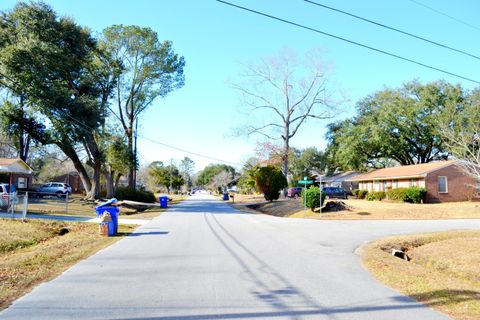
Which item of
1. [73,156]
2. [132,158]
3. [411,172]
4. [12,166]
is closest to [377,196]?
[411,172]

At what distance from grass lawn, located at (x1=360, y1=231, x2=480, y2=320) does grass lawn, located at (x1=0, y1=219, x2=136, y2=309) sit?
6.77 meters

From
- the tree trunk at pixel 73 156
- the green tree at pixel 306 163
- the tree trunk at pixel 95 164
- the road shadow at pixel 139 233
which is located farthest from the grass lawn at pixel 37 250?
the green tree at pixel 306 163

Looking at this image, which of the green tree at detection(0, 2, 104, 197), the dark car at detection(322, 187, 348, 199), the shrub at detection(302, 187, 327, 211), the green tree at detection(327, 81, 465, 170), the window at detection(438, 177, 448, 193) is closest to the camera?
the shrub at detection(302, 187, 327, 211)

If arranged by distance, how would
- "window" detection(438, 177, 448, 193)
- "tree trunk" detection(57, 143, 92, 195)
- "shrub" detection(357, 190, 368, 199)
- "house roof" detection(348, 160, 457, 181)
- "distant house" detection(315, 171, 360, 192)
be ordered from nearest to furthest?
"window" detection(438, 177, 448, 193), "house roof" detection(348, 160, 457, 181), "tree trunk" detection(57, 143, 92, 195), "shrub" detection(357, 190, 368, 199), "distant house" detection(315, 171, 360, 192)

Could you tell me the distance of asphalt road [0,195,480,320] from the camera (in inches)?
227

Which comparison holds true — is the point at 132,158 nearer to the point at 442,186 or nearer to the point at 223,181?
the point at 442,186

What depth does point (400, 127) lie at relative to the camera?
50.8 m

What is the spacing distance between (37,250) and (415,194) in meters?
31.5

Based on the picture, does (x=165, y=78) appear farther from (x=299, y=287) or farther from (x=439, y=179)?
(x=299, y=287)

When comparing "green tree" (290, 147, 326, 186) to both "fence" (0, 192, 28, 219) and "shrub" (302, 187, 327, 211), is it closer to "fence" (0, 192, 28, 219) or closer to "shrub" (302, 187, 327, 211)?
"shrub" (302, 187, 327, 211)

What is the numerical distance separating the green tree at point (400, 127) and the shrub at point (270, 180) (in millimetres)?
13687

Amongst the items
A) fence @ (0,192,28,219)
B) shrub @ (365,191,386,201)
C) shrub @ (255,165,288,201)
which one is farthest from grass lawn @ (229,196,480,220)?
fence @ (0,192,28,219)

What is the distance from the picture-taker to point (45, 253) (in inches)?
444

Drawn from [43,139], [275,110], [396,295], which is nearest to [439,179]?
[275,110]
